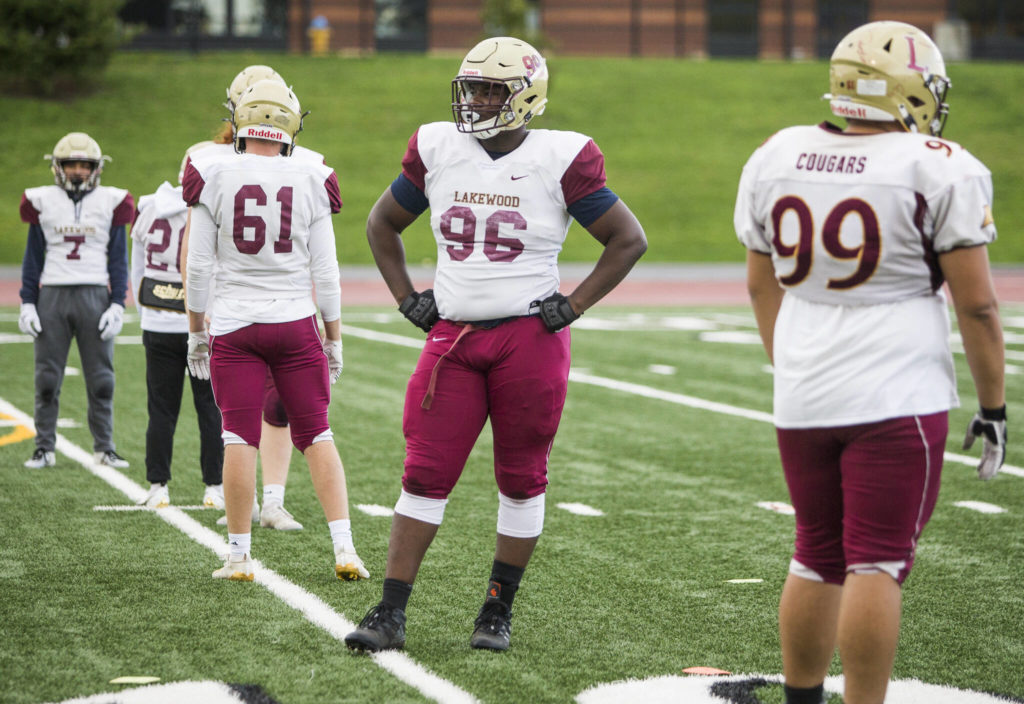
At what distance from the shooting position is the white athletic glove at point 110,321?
7.79m

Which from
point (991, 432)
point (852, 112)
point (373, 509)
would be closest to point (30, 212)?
point (373, 509)

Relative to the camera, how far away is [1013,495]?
282 inches

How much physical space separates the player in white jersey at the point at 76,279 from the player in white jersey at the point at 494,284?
380cm

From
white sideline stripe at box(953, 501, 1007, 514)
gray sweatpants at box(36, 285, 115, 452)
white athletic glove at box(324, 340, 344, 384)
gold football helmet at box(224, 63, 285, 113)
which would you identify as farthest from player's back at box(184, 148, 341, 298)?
white sideline stripe at box(953, 501, 1007, 514)

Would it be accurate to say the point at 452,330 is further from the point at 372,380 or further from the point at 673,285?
the point at 673,285

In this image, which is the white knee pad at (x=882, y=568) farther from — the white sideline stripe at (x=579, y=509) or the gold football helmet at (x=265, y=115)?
the white sideline stripe at (x=579, y=509)

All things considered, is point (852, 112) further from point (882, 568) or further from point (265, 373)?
point (265, 373)

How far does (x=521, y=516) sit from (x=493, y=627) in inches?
15.4

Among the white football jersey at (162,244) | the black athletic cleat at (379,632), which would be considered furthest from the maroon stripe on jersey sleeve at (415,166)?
the white football jersey at (162,244)

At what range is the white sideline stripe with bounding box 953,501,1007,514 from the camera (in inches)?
265

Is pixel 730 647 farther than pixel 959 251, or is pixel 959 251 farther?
pixel 730 647

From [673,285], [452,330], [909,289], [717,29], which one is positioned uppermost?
[717,29]

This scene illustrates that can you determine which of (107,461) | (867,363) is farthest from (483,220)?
(107,461)

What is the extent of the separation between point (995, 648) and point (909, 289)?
1800mm
